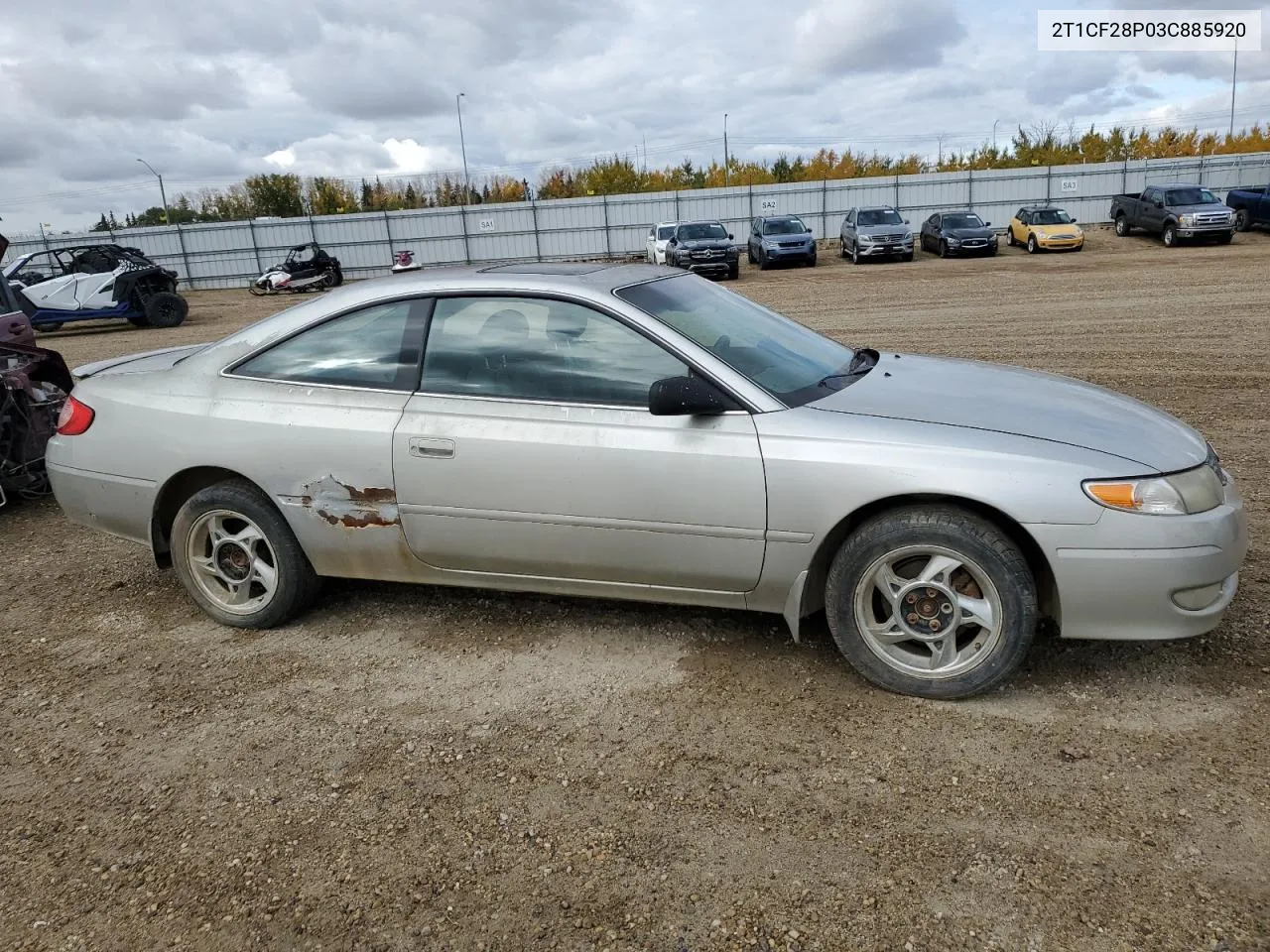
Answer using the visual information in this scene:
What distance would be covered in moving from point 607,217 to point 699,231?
34.6 ft

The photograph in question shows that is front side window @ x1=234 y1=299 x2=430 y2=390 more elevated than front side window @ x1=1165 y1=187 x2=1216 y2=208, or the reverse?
front side window @ x1=1165 y1=187 x2=1216 y2=208

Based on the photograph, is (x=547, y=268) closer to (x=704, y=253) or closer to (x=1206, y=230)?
(x=704, y=253)

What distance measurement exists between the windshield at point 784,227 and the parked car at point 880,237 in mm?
1555

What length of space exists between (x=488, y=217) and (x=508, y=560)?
111 feet

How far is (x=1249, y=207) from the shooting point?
27.2 metres

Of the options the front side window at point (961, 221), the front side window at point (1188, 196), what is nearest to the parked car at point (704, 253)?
the front side window at point (961, 221)

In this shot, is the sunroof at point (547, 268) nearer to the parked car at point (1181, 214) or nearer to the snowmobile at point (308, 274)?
the snowmobile at point (308, 274)

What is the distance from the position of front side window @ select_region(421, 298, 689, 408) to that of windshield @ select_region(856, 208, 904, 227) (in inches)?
1007

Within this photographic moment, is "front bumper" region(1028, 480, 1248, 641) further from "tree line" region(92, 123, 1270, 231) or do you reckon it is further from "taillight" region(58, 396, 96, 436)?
"tree line" region(92, 123, 1270, 231)

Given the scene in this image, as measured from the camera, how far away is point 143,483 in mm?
4090

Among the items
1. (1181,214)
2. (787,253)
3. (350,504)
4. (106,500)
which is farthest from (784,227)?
(350,504)

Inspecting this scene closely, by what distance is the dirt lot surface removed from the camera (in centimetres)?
236

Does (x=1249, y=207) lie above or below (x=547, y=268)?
below

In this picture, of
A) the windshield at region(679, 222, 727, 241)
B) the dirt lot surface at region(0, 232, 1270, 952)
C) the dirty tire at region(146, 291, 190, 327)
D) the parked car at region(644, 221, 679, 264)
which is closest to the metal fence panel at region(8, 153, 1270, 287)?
the parked car at region(644, 221, 679, 264)
